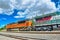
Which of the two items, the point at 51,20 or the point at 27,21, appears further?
the point at 27,21

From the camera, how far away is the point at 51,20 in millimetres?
49094

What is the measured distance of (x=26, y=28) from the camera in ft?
213

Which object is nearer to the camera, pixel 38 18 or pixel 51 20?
pixel 51 20

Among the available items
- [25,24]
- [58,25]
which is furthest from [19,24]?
[58,25]

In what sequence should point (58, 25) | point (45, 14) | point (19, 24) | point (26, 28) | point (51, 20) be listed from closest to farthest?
point (58, 25) → point (51, 20) → point (45, 14) → point (26, 28) → point (19, 24)

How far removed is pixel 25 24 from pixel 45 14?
1464cm

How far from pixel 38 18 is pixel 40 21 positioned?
2.65 meters

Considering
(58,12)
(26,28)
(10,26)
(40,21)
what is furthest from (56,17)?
(10,26)

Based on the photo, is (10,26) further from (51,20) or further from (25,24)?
(51,20)

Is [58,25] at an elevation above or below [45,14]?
below

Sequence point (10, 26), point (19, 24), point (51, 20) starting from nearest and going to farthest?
point (51, 20), point (19, 24), point (10, 26)

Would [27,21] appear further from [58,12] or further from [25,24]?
[58,12]

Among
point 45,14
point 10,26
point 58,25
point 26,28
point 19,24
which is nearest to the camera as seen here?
point 58,25

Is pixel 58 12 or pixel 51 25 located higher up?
pixel 58 12
